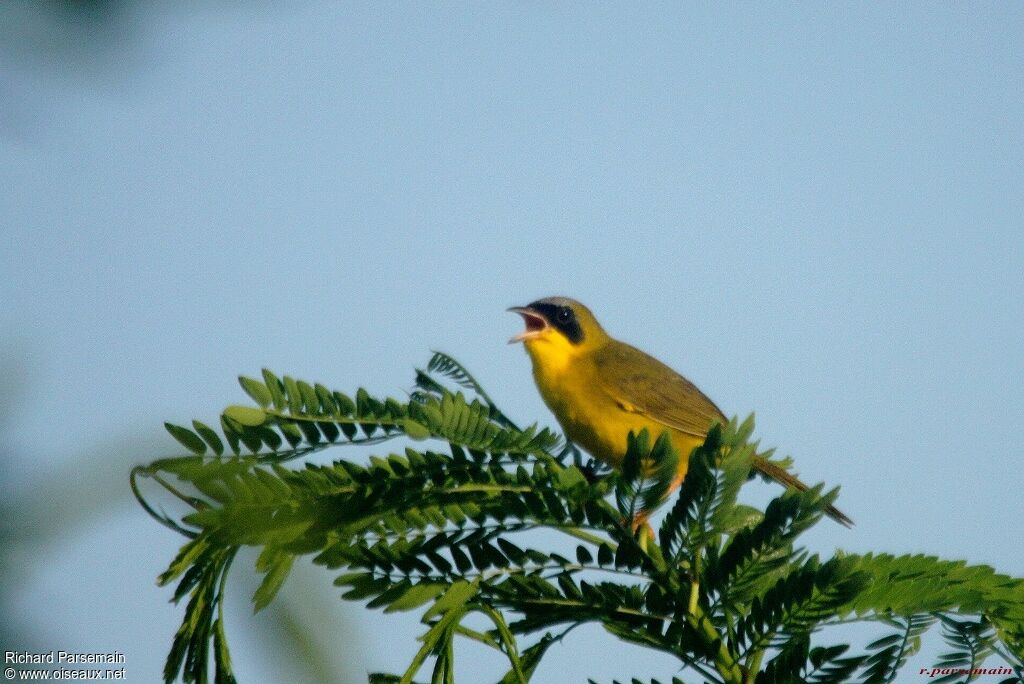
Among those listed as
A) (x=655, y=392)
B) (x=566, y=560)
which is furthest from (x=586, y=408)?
(x=566, y=560)

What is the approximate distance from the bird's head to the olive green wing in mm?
170

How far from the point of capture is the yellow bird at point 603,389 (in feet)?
17.5

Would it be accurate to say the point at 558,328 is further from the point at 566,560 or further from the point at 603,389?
the point at 566,560

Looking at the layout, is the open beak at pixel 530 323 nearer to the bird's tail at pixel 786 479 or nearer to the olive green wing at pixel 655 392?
the olive green wing at pixel 655 392

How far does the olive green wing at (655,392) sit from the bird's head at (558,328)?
17 cm

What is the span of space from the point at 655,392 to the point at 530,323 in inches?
34.1

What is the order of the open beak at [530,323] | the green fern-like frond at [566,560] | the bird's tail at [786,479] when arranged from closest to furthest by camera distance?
the green fern-like frond at [566,560]
the bird's tail at [786,479]
the open beak at [530,323]

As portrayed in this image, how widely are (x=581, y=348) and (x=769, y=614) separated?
427 centimetres

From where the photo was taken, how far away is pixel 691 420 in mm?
5828

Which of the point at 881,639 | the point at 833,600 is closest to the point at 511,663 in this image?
the point at 833,600

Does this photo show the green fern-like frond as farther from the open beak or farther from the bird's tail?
the open beak

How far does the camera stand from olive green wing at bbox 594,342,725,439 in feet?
18.5

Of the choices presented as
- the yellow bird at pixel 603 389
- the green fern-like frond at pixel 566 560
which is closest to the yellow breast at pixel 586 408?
the yellow bird at pixel 603 389

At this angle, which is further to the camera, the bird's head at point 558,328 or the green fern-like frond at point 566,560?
the bird's head at point 558,328
